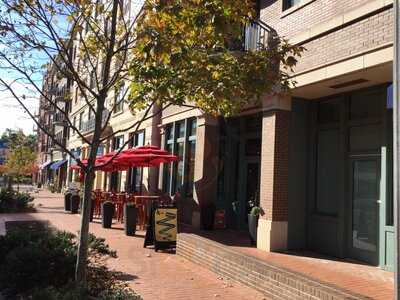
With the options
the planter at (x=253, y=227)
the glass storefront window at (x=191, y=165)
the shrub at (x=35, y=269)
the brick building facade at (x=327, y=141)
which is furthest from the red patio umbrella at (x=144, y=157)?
the shrub at (x=35, y=269)

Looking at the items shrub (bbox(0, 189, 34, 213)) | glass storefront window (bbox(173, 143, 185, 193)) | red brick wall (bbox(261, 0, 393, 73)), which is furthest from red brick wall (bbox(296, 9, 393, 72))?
shrub (bbox(0, 189, 34, 213))

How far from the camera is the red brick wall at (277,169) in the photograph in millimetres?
12164

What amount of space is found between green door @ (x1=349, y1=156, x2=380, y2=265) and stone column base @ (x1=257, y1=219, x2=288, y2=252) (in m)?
1.66

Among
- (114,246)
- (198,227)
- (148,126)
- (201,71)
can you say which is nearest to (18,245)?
(114,246)

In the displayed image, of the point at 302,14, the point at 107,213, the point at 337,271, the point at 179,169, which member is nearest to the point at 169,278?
the point at 337,271

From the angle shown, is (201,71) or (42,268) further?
(42,268)

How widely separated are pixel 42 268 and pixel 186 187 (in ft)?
36.3

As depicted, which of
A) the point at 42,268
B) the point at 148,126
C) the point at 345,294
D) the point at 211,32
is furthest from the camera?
the point at 148,126

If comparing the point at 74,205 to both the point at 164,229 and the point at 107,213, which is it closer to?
the point at 107,213

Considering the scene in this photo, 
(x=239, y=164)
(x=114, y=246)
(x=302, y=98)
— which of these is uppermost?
(x=302, y=98)

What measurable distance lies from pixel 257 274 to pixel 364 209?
392cm

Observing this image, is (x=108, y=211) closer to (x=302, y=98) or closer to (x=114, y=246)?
(x=114, y=246)

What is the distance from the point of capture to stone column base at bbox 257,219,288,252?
471 inches

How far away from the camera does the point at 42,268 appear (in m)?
7.43
